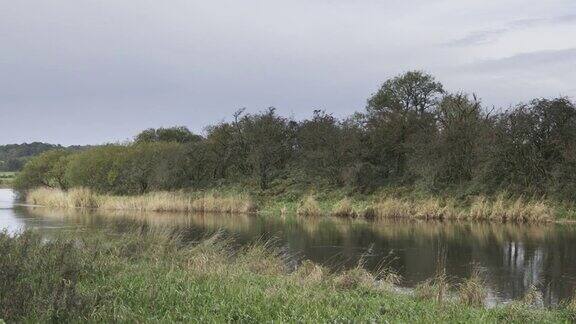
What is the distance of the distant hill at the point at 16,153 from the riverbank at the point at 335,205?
6857 cm

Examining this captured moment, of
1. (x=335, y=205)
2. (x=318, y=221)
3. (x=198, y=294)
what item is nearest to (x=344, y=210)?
(x=335, y=205)

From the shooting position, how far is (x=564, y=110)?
110 ft

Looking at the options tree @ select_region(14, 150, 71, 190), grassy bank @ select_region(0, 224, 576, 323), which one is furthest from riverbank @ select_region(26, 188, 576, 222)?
grassy bank @ select_region(0, 224, 576, 323)

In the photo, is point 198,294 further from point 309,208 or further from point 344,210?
point 309,208

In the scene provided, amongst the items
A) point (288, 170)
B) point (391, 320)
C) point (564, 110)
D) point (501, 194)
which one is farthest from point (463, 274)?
point (288, 170)

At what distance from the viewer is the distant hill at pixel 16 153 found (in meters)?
113

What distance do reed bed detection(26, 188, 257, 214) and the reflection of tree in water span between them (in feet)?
22.1

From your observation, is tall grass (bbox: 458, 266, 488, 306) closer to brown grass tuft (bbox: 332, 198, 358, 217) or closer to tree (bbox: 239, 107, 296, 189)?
brown grass tuft (bbox: 332, 198, 358, 217)

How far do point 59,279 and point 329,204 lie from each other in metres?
30.2

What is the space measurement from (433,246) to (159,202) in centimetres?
2480

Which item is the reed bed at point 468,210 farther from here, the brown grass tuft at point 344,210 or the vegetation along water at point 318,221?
the brown grass tuft at point 344,210

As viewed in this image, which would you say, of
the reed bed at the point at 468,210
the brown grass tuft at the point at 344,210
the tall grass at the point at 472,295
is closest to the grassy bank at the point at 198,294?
the tall grass at the point at 472,295

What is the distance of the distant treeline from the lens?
34.0 meters

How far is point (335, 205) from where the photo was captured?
3738cm
